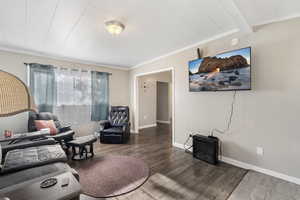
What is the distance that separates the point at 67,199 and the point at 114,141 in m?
3.01

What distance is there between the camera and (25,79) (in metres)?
→ 3.48

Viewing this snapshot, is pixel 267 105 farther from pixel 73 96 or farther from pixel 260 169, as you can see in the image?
pixel 73 96

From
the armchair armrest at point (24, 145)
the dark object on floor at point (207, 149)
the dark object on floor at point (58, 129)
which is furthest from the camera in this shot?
the dark object on floor at point (58, 129)

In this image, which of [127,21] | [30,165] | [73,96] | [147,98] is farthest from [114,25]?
[147,98]

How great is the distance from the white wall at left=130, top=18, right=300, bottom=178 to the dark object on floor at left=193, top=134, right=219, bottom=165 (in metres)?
0.27

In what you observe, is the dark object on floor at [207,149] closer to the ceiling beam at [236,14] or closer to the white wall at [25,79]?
the ceiling beam at [236,14]

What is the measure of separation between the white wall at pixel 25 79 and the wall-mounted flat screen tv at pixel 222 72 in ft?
9.48

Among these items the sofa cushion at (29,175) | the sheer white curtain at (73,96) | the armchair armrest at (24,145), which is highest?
the sheer white curtain at (73,96)

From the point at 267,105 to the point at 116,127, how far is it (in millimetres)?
3640

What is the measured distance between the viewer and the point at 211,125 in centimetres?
298

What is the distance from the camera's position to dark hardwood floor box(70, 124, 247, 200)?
1874mm

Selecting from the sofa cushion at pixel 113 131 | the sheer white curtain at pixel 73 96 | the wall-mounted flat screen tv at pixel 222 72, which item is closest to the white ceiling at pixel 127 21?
the wall-mounted flat screen tv at pixel 222 72

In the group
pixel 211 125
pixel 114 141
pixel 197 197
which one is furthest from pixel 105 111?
pixel 197 197

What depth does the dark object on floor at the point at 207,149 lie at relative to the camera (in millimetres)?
2660
